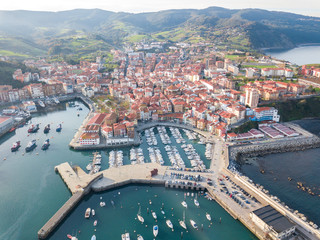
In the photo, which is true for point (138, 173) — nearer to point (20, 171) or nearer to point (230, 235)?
point (230, 235)

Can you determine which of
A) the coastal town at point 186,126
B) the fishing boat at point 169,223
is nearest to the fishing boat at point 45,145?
the coastal town at point 186,126

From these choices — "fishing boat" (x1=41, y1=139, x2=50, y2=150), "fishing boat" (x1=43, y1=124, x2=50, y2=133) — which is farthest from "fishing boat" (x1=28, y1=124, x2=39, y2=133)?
"fishing boat" (x1=41, y1=139, x2=50, y2=150)

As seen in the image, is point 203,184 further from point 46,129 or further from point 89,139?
point 46,129

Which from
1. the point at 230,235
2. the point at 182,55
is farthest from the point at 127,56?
the point at 230,235

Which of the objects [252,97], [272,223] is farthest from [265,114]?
[272,223]

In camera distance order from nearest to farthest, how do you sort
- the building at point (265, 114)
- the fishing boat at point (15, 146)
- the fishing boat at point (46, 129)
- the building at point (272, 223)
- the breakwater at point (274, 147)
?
the building at point (272, 223), the breakwater at point (274, 147), the fishing boat at point (15, 146), the building at point (265, 114), the fishing boat at point (46, 129)

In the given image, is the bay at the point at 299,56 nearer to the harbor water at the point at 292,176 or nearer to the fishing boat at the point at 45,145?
the harbor water at the point at 292,176
